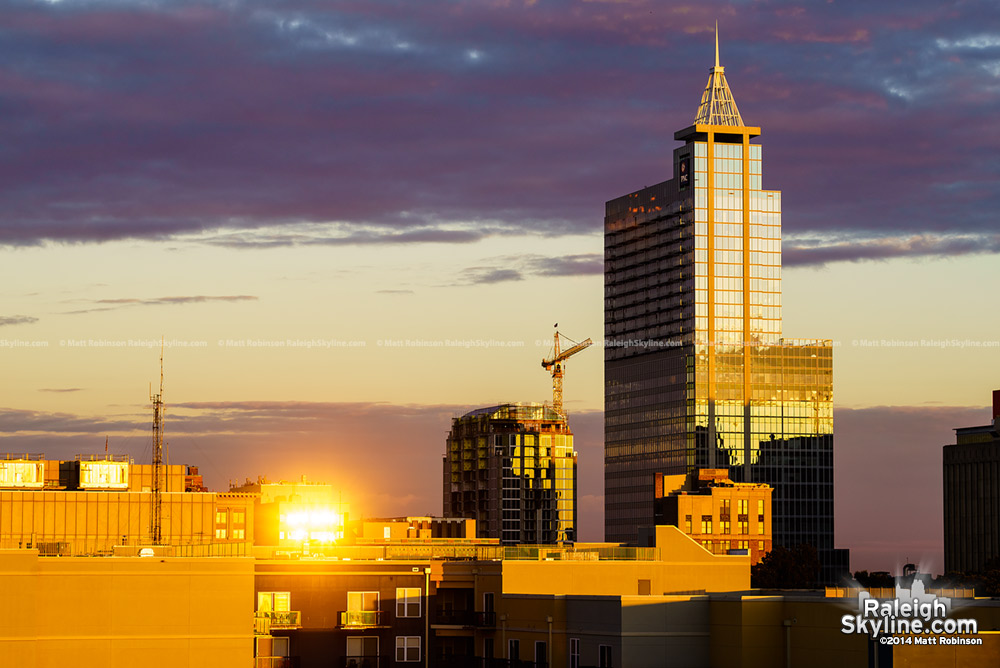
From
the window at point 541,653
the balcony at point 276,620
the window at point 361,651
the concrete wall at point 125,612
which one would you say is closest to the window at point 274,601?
the balcony at point 276,620

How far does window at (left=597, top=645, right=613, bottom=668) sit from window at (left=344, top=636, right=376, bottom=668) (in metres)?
17.9

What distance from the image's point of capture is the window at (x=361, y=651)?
346 feet

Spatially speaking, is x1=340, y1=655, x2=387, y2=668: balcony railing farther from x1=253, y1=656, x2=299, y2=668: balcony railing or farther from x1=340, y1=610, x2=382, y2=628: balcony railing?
x1=253, y1=656, x2=299, y2=668: balcony railing

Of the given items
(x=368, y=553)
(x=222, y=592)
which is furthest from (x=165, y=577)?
(x=368, y=553)

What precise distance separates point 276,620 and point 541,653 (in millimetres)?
16932

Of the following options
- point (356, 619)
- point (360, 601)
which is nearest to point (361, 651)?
point (356, 619)

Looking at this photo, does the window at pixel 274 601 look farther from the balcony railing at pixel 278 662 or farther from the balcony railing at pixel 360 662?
the balcony railing at pixel 360 662

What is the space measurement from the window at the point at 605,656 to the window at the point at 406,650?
55.7ft

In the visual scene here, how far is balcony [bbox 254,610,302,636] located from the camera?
340 feet

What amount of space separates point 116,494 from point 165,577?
309 feet

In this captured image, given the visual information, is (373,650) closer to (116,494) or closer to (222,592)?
(222,592)

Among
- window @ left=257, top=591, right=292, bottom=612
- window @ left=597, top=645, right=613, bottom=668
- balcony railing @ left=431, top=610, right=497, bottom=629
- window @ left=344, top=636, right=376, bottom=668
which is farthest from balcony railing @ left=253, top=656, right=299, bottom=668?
window @ left=597, top=645, right=613, bottom=668

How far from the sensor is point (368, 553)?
143 meters

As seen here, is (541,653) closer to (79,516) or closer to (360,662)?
(360,662)
